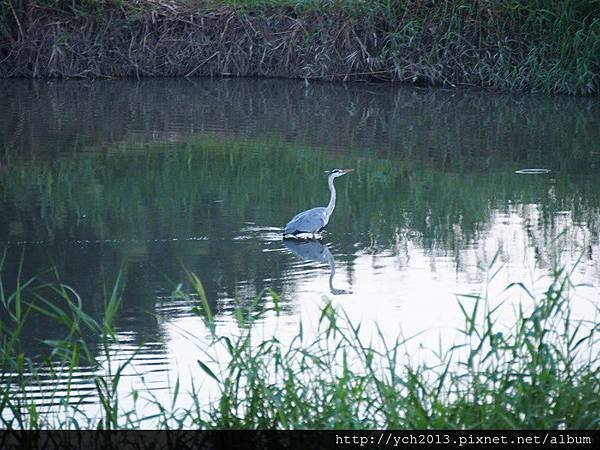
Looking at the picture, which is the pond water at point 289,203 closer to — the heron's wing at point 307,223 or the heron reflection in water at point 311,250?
the heron reflection in water at point 311,250

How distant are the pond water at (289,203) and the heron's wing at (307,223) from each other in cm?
13

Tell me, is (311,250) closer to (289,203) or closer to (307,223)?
(307,223)

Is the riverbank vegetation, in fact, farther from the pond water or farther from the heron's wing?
the heron's wing

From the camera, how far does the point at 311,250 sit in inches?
326

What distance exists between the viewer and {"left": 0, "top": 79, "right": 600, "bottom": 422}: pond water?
696cm

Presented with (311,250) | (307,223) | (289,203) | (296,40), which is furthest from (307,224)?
(296,40)

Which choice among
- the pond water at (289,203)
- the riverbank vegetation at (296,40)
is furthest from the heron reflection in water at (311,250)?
the riverbank vegetation at (296,40)

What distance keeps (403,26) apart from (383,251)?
933 cm

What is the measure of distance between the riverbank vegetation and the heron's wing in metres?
8.23

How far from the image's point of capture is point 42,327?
21.3ft

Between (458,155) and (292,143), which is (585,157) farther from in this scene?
(292,143)

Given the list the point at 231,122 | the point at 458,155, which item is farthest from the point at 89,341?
the point at 231,122

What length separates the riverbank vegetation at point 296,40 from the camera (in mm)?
16078

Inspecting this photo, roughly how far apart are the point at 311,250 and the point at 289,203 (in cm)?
165
